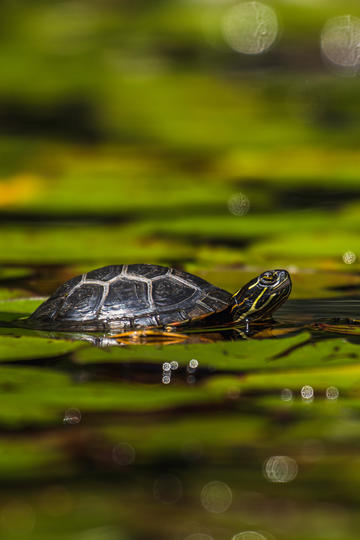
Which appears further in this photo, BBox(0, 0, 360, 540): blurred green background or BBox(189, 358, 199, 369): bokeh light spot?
BBox(189, 358, 199, 369): bokeh light spot

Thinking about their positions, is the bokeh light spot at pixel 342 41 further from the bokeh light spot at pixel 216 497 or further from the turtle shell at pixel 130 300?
the bokeh light spot at pixel 216 497

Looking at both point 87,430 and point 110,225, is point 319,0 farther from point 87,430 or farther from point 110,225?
point 87,430

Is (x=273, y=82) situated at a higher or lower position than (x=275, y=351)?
higher

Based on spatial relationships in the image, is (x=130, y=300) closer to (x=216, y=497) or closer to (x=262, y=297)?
(x=262, y=297)

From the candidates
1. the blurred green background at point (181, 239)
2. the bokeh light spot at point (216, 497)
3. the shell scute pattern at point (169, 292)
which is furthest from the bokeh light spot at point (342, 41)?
the bokeh light spot at point (216, 497)

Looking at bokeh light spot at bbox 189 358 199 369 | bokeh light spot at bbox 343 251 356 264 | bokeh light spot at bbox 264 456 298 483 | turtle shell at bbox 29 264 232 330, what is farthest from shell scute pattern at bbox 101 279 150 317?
bokeh light spot at bbox 343 251 356 264

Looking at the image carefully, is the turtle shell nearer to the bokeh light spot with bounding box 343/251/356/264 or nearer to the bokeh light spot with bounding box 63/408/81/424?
the bokeh light spot with bounding box 63/408/81/424

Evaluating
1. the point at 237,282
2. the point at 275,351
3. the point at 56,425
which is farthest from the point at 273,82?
the point at 56,425
